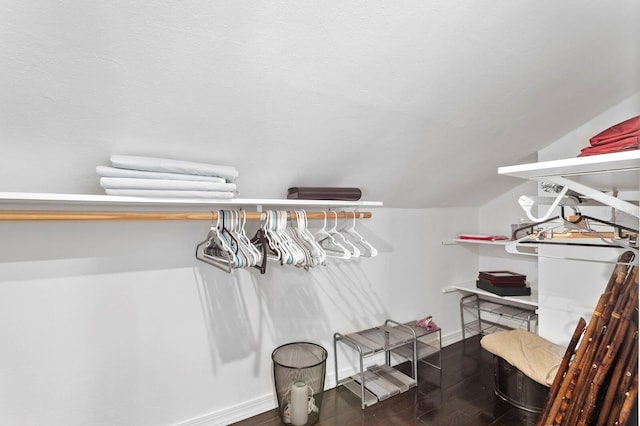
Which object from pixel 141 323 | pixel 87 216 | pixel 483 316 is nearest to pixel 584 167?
pixel 87 216

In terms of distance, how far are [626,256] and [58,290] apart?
2329mm

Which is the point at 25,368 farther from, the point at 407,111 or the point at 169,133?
the point at 407,111

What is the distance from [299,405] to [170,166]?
1382 mm

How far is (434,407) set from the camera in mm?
2117

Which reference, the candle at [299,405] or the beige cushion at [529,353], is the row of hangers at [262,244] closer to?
the candle at [299,405]

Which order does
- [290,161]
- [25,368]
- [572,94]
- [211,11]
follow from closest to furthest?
1. [211,11]
2. [25,368]
3. [290,161]
4. [572,94]

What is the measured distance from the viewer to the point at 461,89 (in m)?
1.60

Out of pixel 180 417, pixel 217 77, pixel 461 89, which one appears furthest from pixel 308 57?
pixel 180 417

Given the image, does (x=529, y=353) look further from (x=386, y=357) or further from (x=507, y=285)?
(x=386, y=357)

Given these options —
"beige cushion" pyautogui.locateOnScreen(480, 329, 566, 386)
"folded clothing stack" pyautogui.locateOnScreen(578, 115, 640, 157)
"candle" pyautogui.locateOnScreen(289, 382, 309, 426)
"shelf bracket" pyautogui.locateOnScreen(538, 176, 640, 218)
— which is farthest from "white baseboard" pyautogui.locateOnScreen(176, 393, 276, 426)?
"folded clothing stack" pyautogui.locateOnScreen(578, 115, 640, 157)

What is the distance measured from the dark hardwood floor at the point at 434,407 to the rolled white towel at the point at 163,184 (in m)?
1.38

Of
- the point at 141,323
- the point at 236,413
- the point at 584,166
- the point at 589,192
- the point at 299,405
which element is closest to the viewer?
the point at 584,166

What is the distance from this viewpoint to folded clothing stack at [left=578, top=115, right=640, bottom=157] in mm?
898

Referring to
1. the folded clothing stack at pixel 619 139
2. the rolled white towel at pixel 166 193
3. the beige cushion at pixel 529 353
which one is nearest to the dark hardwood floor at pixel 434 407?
the beige cushion at pixel 529 353
